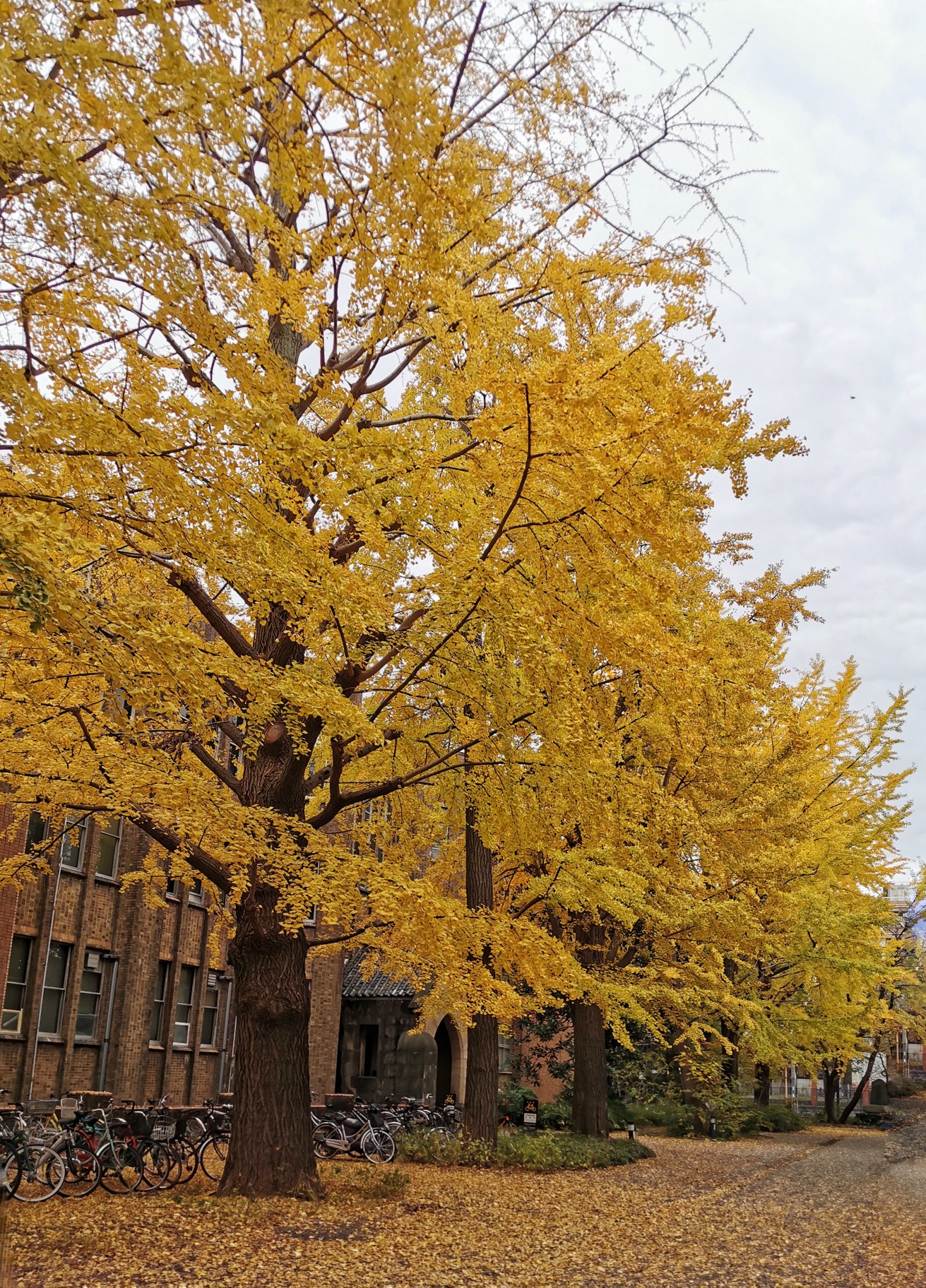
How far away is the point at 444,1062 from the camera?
3130cm

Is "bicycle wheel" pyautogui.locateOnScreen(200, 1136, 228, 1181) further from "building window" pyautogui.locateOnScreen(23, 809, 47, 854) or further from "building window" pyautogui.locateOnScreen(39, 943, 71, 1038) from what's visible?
"building window" pyautogui.locateOnScreen(23, 809, 47, 854)

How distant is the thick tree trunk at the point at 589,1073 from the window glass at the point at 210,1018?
890cm

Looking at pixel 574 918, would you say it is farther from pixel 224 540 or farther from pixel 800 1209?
pixel 224 540

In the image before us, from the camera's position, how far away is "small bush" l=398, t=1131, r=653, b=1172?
1650 centimetres

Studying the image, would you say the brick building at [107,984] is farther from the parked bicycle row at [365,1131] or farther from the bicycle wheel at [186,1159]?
the bicycle wheel at [186,1159]

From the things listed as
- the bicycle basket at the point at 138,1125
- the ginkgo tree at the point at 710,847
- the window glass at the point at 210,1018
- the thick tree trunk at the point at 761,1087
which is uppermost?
the ginkgo tree at the point at 710,847

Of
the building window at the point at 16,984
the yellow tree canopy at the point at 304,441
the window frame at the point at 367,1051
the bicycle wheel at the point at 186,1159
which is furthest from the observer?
the window frame at the point at 367,1051

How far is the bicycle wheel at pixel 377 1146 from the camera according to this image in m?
16.8

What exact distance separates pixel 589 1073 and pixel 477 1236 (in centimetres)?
1082

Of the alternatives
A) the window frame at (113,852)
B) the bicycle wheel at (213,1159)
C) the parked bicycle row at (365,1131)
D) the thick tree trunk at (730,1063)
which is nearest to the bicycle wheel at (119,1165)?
the bicycle wheel at (213,1159)

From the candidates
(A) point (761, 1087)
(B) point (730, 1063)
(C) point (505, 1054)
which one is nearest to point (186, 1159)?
(B) point (730, 1063)

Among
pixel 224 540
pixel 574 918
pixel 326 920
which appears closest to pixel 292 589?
pixel 224 540

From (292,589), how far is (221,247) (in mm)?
6692

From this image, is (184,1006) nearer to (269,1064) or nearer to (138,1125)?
(138,1125)
